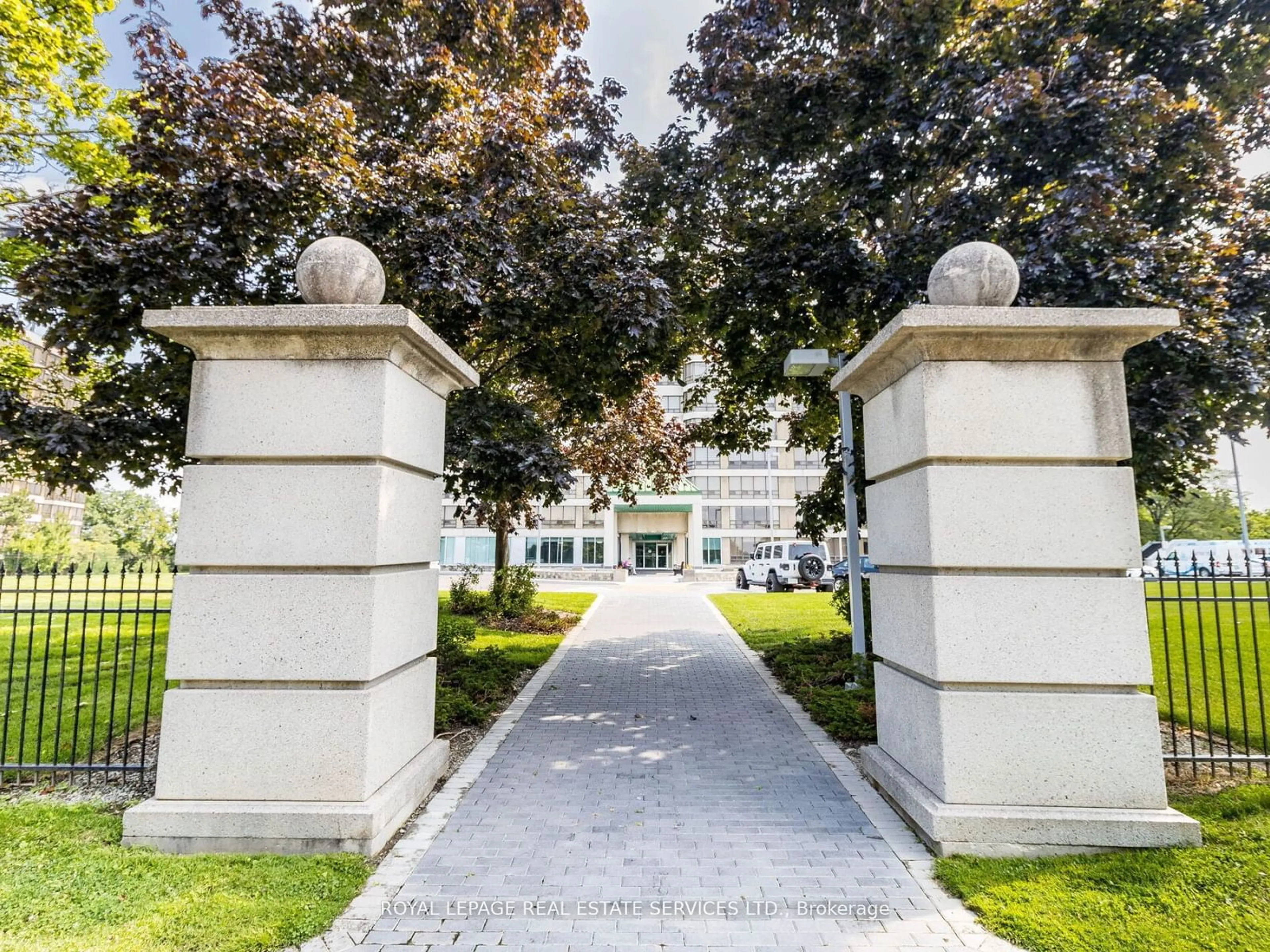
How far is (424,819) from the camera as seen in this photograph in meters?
4.43

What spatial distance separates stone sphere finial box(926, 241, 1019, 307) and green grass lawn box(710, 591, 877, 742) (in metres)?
4.08

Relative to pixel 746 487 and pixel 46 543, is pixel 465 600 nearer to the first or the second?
pixel 46 543

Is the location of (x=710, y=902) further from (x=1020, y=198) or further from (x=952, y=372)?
(x=1020, y=198)

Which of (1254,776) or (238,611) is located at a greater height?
(238,611)

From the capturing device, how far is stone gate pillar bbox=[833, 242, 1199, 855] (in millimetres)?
3971

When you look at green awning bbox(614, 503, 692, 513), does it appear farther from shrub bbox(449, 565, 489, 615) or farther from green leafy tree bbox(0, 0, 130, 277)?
green leafy tree bbox(0, 0, 130, 277)

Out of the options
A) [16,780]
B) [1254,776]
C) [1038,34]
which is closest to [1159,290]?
[1038,34]

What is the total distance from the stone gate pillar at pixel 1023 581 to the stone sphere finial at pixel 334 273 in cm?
376

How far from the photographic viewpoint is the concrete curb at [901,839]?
316cm

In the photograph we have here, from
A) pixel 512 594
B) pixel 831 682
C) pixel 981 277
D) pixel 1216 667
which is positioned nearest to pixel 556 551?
pixel 512 594

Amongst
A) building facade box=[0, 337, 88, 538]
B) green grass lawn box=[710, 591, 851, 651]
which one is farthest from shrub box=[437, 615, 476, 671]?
building facade box=[0, 337, 88, 538]

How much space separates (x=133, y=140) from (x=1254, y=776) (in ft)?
38.6

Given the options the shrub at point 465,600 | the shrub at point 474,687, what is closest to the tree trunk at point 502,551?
the shrub at point 465,600

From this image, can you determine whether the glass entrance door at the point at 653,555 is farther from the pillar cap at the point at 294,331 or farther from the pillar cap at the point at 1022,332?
the pillar cap at the point at 294,331
